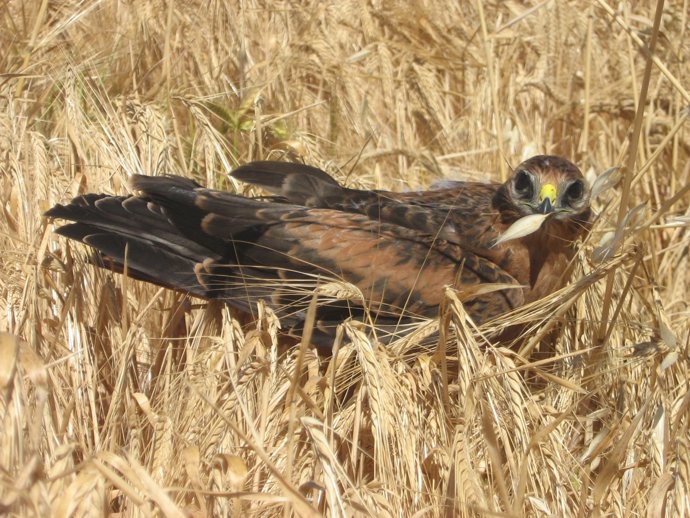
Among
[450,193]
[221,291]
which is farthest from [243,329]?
[450,193]

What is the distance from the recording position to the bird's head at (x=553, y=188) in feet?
14.0

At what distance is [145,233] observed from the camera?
4297 mm

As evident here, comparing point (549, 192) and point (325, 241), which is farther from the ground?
point (549, 192)

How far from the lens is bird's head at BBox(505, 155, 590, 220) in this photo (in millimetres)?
4254

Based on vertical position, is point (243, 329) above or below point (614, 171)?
below

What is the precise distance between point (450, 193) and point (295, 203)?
844mm

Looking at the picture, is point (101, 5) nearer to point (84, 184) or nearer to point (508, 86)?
point (84, 184)

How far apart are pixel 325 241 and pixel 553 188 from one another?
3.56 ft

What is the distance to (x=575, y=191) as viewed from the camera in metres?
4.31

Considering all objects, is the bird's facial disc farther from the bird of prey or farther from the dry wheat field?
the dry wheat field

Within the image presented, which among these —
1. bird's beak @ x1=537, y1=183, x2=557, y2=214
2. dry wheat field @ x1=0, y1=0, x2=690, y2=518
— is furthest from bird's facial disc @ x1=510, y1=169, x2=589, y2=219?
dry wheat field @ x1=0, y1=0, x2=690, y2=518

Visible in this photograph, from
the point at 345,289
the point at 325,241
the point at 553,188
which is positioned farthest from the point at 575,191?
the point at 345,289

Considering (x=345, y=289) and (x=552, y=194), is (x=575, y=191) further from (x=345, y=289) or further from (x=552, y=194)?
(x=345, y=289)

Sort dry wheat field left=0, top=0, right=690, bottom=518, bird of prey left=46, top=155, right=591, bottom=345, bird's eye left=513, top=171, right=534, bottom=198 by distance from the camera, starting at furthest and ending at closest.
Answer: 1. bird's eye left=513, top=171, right=534, bottom=198
2. bird of prey left=46, top=155, right=591, bottom=345
3. dry wheat field left=0, top=0, right=690, bottom=518
